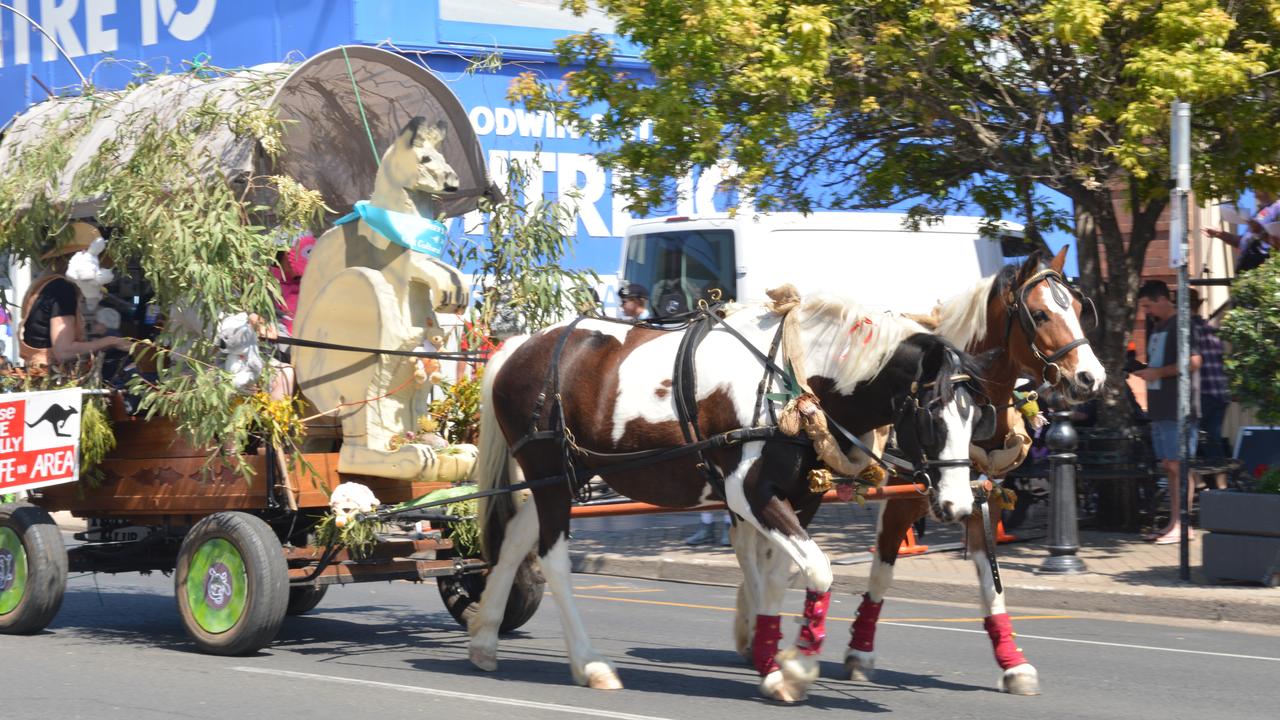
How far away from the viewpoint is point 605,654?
866cm

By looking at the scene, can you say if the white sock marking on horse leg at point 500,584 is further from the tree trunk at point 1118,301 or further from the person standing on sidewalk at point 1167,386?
the tree trunk at point 1118,301

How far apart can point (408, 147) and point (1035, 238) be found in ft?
26.6

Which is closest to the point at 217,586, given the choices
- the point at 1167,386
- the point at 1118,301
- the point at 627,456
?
the point at 627,456

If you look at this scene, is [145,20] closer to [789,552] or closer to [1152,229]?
[1152,229]

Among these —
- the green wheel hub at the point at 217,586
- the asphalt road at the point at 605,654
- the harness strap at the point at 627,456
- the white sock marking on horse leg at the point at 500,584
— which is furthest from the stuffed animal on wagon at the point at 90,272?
the white sock marking on horse leg at the point at 500,584

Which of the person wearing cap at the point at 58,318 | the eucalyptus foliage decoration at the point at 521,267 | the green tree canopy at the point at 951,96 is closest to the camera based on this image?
the person wearing cap at the point at 58,318

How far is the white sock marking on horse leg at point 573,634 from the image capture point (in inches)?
289

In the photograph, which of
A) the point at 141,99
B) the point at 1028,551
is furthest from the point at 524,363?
the point at 1028,551

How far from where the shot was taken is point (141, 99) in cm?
890

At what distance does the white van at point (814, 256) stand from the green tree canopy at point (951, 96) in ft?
4.89

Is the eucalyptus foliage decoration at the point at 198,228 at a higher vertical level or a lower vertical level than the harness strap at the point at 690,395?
higher

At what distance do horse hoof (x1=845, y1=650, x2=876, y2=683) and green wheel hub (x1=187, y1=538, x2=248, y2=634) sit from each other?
314cm

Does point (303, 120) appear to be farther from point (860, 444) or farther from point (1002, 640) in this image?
point (1002, 640)

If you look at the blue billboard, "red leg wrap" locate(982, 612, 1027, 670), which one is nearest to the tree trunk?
"red leg wrap" locate(982, 612, 1027, 670)
